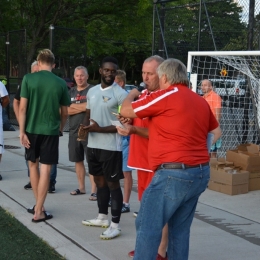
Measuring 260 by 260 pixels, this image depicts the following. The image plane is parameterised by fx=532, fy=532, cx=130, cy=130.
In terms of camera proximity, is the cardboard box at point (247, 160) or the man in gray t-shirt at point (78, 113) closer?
the man in gray t-shirt at point (78, 113)

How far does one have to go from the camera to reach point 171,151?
152 inches

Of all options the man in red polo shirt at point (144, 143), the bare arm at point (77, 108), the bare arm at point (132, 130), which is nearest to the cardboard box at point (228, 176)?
the bare arm at point (77, 108)

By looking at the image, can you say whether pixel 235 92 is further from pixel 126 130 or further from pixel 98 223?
pixel 126 130

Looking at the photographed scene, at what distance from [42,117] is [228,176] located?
313 cm

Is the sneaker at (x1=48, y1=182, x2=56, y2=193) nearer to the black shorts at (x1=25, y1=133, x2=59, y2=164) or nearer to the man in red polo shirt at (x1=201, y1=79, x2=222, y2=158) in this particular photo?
the black shorts at (x1=25, y1=133, x2=59, y2=164)

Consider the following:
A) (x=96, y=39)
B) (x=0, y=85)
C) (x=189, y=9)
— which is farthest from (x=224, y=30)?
(x=96, y=39)

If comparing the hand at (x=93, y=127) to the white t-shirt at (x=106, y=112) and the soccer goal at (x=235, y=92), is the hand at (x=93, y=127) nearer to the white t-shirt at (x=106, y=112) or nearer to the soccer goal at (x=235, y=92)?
the white t-shirt at (x=106, y=112)

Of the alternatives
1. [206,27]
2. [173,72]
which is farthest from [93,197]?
[206,27]

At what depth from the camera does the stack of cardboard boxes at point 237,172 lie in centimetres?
784

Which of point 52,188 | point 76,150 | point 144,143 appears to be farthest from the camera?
point 52,188

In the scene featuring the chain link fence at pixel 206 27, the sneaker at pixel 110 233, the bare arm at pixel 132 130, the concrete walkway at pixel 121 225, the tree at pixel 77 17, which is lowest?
the concrete walkway at pixel 121 225

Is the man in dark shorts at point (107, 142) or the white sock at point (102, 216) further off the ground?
the man in dark shorts at point (107, 142)

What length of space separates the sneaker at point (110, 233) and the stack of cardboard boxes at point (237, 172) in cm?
274

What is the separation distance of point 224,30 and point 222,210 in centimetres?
520
